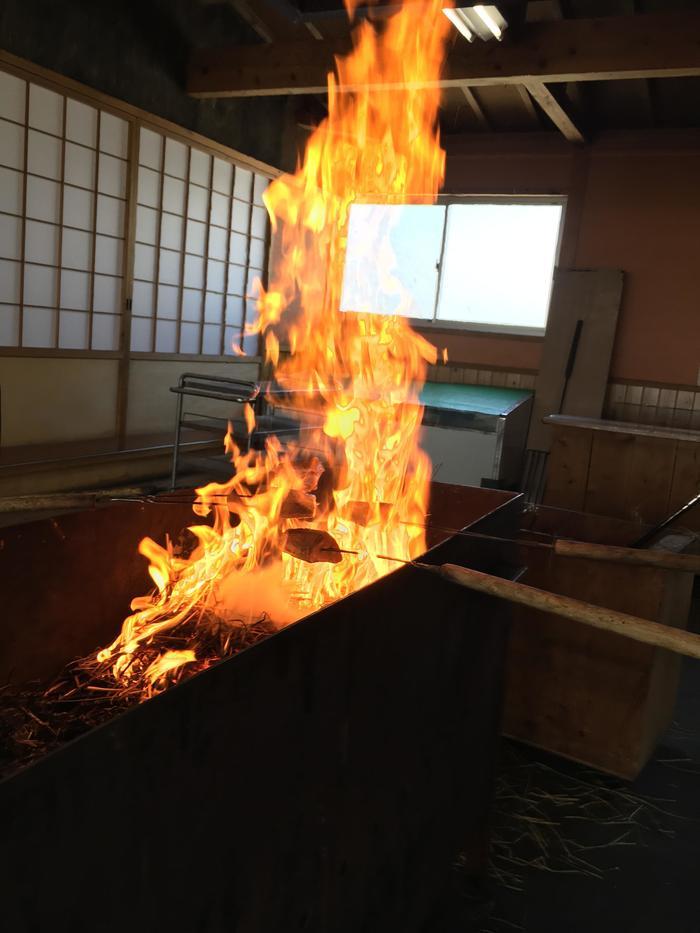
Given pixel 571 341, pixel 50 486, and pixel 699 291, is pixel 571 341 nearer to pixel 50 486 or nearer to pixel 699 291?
pixel 699 291

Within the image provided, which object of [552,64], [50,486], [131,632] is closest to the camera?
[131,632]

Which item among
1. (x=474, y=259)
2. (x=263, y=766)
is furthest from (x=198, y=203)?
(x=263, y=766)

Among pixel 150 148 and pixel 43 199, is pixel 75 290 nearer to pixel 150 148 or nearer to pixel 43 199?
pixel 43 199

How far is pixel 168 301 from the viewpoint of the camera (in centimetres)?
644

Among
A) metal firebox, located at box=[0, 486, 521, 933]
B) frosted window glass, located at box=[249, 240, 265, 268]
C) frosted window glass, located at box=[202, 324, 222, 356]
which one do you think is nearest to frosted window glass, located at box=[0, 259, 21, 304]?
frosted window glass, located at box=[202, 324, 222, 356]

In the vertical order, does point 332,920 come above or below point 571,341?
below

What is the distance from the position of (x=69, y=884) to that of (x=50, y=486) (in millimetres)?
4709

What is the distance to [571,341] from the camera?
6816mm

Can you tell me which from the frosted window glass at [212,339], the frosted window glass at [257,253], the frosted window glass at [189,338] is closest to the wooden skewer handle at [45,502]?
the frosted window glass at [189,338]

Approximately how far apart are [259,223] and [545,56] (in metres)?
3.38

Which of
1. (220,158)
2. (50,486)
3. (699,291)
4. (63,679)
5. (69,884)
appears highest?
(220,158)

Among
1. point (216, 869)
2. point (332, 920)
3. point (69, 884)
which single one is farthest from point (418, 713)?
point (69, 884)

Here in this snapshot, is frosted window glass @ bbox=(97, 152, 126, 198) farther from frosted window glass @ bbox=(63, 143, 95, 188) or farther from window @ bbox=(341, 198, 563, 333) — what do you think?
window @ bbox=(341, 198, 563, 333)

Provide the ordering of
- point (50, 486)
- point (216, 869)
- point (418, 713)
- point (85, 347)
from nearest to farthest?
1. point (216, 869)
2. point (418, 713)
3. point (50, 486)
4. point (85, 347)
